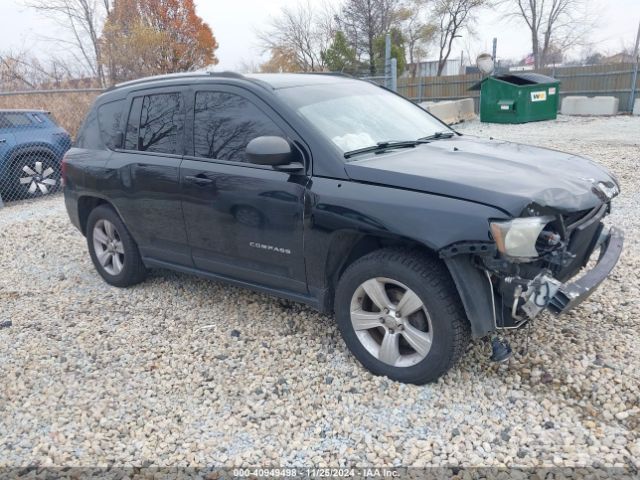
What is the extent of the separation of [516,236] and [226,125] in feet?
6.98

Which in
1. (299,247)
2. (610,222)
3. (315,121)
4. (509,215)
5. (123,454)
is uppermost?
(315,121)

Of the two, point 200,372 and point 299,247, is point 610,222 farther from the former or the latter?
point 200,372

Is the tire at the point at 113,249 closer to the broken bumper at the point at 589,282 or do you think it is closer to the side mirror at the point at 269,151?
the side mirror at the point at 269,151

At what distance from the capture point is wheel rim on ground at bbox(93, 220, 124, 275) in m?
4.69

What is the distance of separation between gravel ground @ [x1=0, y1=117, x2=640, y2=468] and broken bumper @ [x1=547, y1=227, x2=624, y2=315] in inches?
22.1

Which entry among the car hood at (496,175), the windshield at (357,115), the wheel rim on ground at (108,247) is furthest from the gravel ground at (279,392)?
the windshield at (357,115)

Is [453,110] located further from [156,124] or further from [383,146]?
[383,146]

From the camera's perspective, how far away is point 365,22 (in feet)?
95.8

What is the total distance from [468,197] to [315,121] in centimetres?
118

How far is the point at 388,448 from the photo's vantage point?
8.52 ft

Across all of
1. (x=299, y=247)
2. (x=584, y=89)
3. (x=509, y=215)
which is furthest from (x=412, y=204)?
(x=584, y=89)

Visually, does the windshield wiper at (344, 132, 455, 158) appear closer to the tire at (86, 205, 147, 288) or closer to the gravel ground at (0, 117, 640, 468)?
the gravel ground at (0, 117, 640, 468)

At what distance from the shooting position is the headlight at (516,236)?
2.54 metres

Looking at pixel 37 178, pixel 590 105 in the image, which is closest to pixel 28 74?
pixel 37 178
